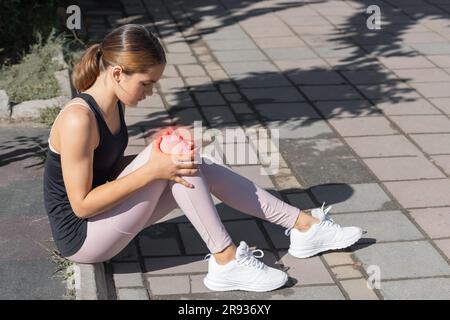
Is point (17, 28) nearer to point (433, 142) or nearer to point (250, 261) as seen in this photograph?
point (433, 142)

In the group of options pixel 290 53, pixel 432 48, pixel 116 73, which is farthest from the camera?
pixel 432 48

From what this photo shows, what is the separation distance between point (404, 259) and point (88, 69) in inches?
73.9

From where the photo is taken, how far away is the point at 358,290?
4031 millimetres

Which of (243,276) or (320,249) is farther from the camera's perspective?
(320,249)

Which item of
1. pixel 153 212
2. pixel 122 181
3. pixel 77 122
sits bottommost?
pixel 153 212

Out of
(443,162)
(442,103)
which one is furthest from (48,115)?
(442,103)

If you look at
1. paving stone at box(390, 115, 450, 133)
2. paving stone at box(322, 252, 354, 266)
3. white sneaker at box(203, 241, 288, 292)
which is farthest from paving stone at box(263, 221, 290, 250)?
paving stone at box(390, 115, 450, 133)

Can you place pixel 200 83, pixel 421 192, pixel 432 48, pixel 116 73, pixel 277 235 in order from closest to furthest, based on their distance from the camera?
pixel 116 73 → pixel 277 235 → pixel 421 192 → pixel 200 83 → pixel 432 48

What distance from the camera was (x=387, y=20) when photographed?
29.5 ft

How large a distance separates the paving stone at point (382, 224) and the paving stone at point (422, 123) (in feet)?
4.66

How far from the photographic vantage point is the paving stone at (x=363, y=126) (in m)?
6.02

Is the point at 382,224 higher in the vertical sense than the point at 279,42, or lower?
higher
